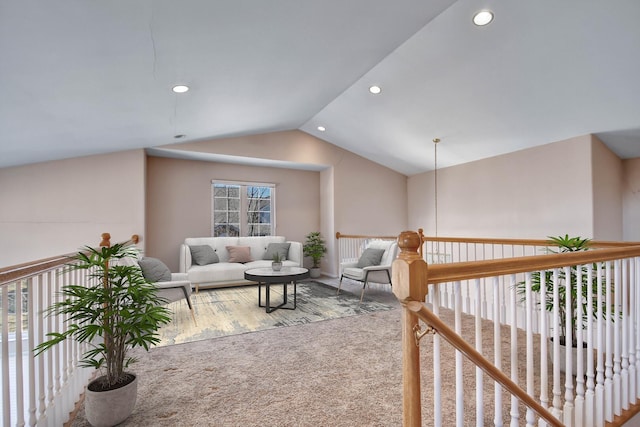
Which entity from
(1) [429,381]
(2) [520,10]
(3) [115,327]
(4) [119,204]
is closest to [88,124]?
(4) [119,204]

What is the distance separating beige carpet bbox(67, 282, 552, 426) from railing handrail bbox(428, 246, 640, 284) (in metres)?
1.12

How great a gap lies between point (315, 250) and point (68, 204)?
4383 mm

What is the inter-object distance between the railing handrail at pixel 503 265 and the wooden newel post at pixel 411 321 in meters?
0.07

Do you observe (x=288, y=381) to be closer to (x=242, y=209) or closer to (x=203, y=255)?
(x=203, y=255)

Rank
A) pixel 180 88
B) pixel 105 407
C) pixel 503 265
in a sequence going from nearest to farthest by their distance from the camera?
pixel 503 265, pixel 105 407, pixel 180 88

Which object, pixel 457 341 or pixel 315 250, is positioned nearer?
pixel 457 341

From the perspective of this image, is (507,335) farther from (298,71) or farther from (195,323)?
(298,71)

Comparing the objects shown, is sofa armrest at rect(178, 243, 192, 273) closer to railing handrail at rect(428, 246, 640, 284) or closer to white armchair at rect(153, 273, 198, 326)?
white armchair at rect(153, 273, 198, 326)

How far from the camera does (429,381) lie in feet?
7.61

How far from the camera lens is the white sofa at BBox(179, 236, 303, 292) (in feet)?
17.3

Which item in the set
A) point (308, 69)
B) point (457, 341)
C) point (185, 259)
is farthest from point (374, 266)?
point (457, 341)

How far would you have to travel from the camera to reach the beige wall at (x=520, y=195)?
14.1ft

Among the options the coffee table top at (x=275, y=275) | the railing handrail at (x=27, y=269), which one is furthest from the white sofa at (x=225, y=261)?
the railing handrail at (x=27, y=269)

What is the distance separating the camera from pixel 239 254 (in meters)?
5.91
